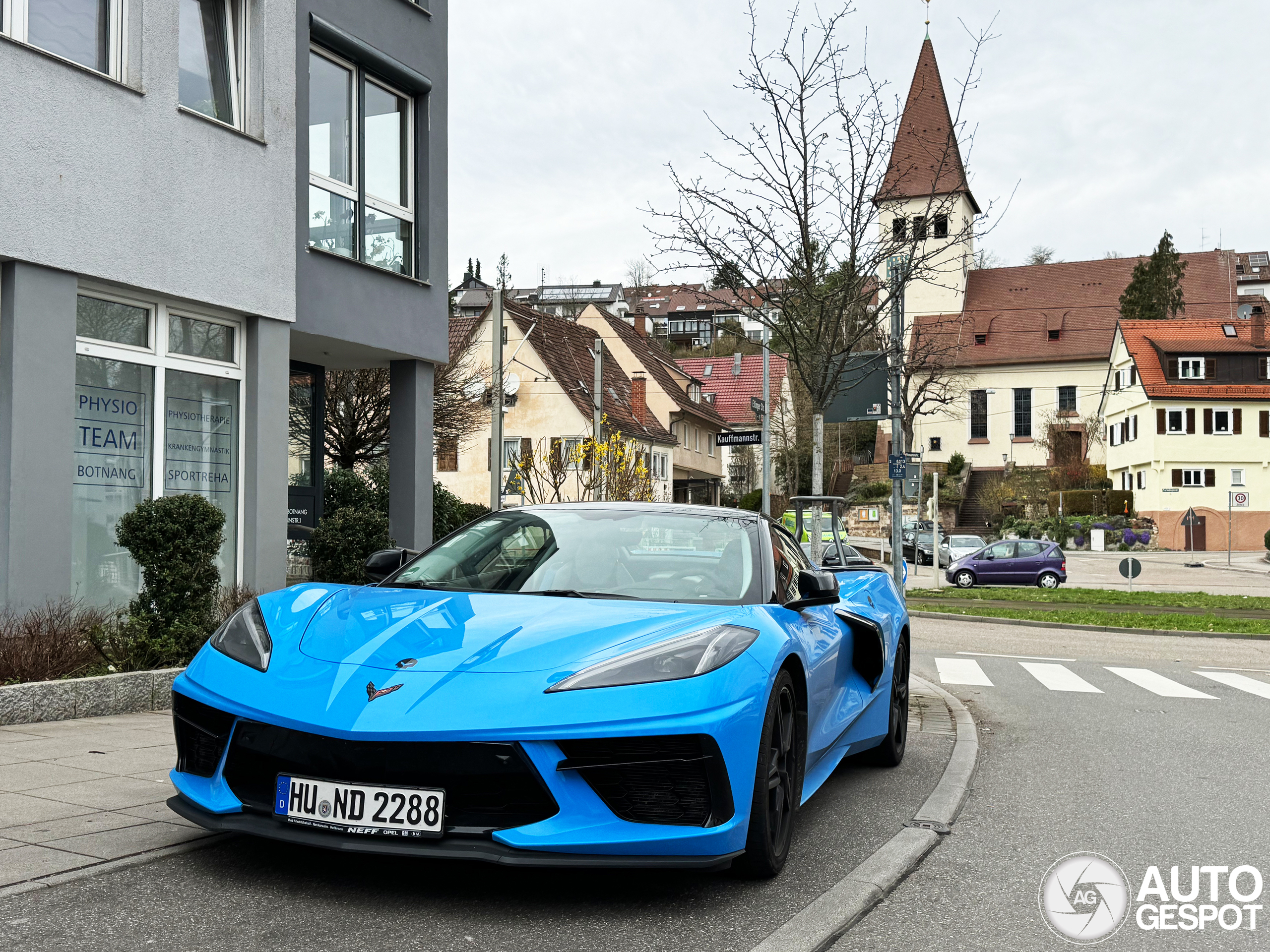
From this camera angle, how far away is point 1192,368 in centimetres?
6775

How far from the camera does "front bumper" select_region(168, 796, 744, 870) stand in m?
3.73

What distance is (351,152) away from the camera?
14219 mm

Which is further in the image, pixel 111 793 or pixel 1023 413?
pixel 1023 413

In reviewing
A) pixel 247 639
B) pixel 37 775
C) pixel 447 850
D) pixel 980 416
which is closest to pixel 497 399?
pixel 37 775

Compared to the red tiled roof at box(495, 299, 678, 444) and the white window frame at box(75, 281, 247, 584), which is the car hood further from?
the red tiled roof at box(495, 299, 678, 444)

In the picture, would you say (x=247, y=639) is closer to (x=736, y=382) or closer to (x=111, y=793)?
(x=111, y=793)

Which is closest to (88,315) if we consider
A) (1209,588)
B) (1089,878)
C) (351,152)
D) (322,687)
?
(351,152)

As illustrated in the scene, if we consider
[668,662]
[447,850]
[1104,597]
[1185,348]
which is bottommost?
[1104,597]

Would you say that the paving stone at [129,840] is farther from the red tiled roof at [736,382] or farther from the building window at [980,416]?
the building window at [980,416]

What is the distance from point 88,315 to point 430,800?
25.2 feet

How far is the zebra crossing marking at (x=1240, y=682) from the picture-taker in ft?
41.1

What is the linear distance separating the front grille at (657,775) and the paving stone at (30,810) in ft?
7.68

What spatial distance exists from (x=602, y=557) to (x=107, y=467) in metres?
6.44

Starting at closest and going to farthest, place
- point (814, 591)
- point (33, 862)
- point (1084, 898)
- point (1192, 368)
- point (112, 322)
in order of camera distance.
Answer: point (33, 862) → point (1084, 898) → point (814, 591) → point (112, 322) → point (1192, 368)
